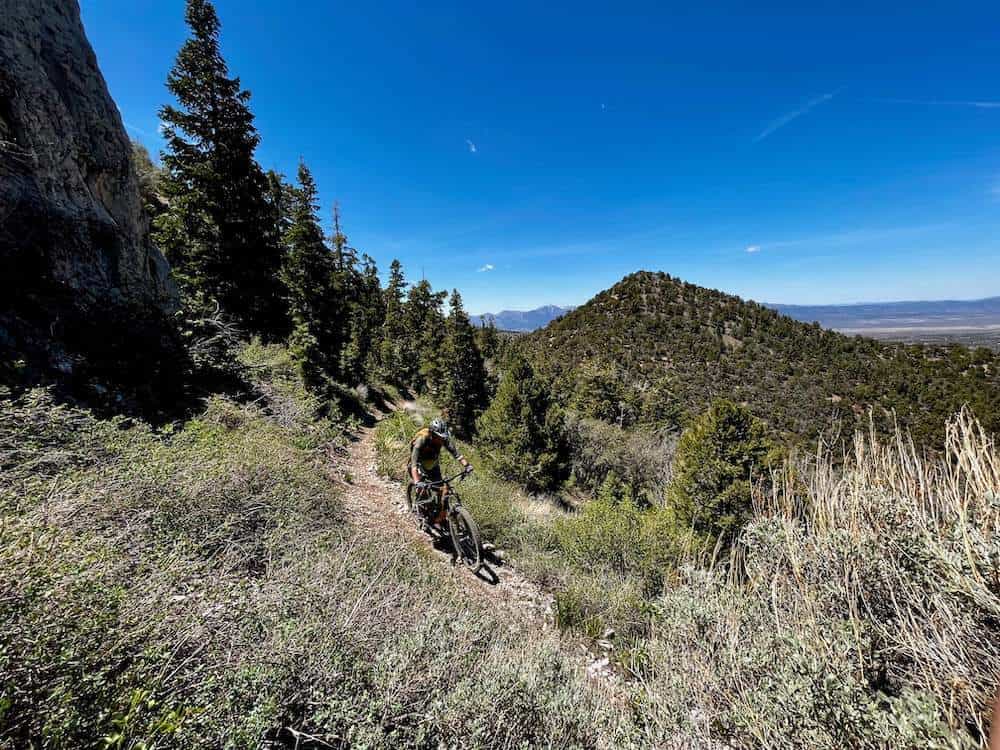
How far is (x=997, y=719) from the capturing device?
Result: 77cm

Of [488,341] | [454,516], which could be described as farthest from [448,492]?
[488,341]

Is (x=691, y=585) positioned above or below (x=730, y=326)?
below

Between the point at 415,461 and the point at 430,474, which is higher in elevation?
the point at 415,461

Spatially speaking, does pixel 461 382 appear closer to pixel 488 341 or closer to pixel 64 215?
pixel 488 341

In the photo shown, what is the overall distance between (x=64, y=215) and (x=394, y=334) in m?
25.5

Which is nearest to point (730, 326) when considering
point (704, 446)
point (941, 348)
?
point (941, 348)

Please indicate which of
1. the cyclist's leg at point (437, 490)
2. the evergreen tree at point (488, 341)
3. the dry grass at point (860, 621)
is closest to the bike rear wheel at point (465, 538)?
the cyclist's leg at point (437, 490)

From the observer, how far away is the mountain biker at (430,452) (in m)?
4.91

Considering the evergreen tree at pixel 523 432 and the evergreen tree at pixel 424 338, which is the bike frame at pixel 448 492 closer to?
the evergreen tree at pixel 523 432

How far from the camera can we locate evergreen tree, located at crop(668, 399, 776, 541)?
10.2m

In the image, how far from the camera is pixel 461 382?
72.6ft

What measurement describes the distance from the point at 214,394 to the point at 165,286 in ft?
11.4

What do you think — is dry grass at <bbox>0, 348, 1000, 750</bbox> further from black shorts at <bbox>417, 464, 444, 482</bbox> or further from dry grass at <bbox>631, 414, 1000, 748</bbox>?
black shorts at <bbox>417, 464, 444, 482</bbox>

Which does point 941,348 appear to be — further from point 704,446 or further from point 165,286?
point 165,286
